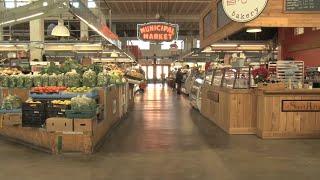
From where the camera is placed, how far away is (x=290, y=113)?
8992mm

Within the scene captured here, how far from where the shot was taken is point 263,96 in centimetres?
893

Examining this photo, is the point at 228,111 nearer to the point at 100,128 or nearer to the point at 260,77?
the point at 260,77

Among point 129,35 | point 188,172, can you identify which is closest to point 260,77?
point 188,172

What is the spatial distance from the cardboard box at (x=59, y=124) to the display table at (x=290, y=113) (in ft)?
12.3

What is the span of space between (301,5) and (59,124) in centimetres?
480

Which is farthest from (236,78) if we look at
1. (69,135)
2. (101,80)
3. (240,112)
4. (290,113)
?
(69,135)

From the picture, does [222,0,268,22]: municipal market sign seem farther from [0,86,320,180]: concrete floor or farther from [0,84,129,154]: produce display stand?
[0,84,129,154]: produce display stand

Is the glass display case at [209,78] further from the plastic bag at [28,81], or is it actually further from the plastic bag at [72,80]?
the plastic bag at [28,81]

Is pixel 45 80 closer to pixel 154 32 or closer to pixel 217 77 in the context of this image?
pixel 217 77

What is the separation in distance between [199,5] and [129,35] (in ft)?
67.0

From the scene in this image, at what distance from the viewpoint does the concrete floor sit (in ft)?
20.0

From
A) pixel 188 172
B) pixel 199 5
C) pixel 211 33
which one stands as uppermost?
pixel 199 5

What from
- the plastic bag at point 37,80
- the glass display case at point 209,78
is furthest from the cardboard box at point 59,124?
the glass display case at point 209,78

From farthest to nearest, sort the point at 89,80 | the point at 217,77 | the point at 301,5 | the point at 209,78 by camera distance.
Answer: the point at 209,78, the point at 217,77, the point at 89,80, the point at 301,5
